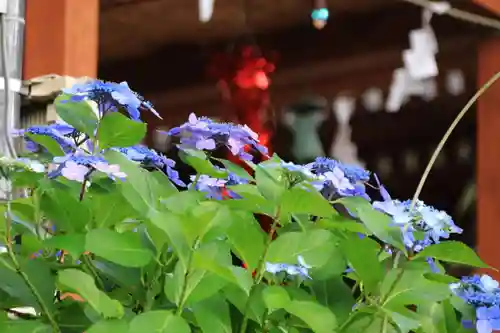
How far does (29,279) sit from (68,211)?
6 cm

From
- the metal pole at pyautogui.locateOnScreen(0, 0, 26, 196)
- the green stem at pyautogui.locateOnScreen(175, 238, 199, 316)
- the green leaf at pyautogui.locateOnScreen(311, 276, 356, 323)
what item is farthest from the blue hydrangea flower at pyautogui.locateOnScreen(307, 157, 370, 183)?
the metal pole at pyautogui.locateOnScreen(0, 0, 26, 196)

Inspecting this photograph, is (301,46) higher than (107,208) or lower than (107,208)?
higher

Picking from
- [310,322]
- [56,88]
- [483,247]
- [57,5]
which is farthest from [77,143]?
[483,247]

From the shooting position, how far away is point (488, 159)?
2.72 meters

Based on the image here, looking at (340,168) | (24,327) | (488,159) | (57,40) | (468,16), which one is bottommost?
(488,159)

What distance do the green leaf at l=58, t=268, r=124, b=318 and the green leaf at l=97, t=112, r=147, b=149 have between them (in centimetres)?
13

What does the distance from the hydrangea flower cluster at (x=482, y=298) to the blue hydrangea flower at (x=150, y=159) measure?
28 cm

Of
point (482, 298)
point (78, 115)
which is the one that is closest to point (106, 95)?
point (78, 115)

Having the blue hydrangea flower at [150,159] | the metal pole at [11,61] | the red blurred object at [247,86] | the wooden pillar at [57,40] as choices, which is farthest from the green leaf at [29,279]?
the red blurred object at [247,86]

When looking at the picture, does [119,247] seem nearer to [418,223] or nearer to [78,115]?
[78,115]

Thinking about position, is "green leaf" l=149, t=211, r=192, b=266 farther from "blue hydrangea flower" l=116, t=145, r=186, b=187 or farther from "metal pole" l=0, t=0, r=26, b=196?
"metal pole" l=0, t=0, r=26, b=196

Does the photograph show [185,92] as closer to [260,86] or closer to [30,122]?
[260,86]

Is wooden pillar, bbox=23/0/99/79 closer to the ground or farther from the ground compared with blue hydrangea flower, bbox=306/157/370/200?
farther from the ground

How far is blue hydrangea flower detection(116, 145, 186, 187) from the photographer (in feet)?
2.39
